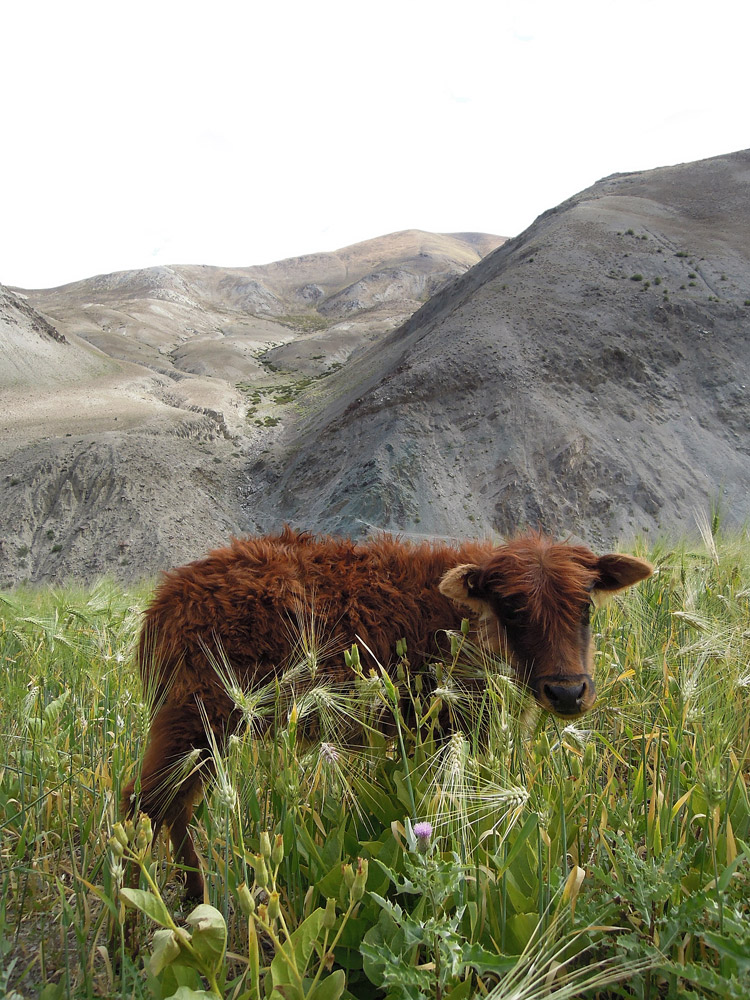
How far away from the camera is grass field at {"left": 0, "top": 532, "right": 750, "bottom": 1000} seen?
1523 mm

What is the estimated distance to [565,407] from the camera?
33844mm

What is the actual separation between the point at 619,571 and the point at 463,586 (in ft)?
3.65

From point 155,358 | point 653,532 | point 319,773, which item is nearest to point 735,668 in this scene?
point 319,773

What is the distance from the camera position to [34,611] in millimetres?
6234

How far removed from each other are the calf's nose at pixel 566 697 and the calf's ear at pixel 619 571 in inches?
35.9

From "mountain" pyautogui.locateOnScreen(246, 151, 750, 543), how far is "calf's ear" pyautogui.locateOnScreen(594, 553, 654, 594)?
21.6 metres

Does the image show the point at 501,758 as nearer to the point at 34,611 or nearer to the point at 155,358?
the point at 34,611

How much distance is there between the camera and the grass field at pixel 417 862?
1.52 metres

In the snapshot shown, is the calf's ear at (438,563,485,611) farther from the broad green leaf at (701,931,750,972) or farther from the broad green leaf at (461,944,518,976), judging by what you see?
the broad green leaf at (701,931,750,972)

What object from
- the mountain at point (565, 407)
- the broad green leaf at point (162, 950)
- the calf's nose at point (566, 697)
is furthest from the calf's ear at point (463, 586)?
the mountain at point (565, 407)

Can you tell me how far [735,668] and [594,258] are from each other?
145ft

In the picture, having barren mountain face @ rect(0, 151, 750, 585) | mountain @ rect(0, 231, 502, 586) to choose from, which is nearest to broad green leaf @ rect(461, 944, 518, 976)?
barren mountain face @ rect(0, 151, 750, 585)

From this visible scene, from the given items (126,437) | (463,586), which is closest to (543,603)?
(463,586)

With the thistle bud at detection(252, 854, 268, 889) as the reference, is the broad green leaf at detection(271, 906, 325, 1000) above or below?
below
